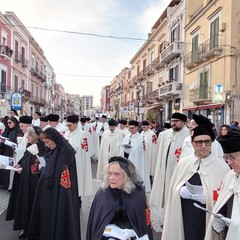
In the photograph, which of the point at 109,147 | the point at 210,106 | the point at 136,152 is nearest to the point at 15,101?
the point at 109,147

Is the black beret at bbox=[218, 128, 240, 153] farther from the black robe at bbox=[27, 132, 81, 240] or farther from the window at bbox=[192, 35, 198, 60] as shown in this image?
the window at bbox=[192, 35, 198, 60]

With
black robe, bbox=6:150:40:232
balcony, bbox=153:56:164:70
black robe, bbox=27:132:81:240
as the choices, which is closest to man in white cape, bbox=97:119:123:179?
black robe, bbox=6:150:40:232

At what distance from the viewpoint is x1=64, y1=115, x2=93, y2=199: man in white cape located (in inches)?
279

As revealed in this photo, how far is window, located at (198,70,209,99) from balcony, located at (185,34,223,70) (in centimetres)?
104

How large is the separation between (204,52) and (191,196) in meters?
19.9

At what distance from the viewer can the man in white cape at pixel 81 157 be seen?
709cm

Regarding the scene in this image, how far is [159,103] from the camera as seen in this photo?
116 feet

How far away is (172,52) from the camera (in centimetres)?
2798

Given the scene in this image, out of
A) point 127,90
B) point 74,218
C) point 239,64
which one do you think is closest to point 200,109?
point 239,64

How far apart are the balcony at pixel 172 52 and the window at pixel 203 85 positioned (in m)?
5.20

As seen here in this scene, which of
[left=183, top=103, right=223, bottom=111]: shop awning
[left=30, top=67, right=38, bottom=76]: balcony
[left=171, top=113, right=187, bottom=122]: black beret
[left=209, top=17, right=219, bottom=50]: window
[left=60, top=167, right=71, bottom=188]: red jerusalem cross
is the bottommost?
[left=60, top=167, right=71, bottom=188]: red jerusalem cross

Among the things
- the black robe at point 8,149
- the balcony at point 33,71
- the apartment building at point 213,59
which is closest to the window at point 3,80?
the balcony at point 33,71

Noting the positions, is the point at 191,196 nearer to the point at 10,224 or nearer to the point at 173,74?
the point at 10,224

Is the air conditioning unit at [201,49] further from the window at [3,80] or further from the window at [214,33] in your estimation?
the window at [3,80]
